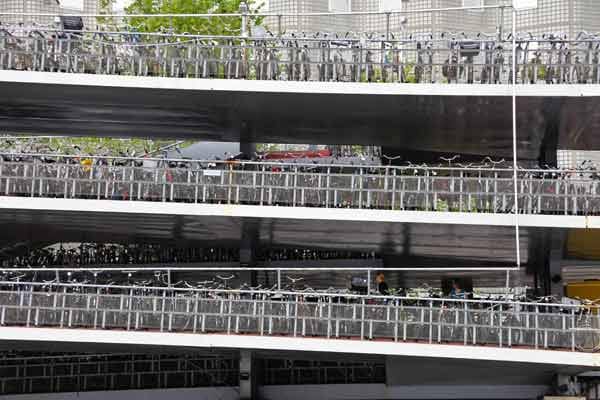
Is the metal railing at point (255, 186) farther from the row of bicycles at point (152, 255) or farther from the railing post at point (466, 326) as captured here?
the row of bicycles at point (152, 255)

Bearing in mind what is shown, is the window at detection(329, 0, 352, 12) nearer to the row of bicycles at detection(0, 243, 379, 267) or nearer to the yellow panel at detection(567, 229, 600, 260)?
the row of bicycles at detection(0, 243, 379, 267)

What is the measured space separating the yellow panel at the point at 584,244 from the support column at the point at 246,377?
7.22m

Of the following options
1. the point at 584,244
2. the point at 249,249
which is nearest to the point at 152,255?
the point at 249,249

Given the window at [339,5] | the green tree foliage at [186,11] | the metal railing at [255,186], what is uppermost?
the window at [339,5]

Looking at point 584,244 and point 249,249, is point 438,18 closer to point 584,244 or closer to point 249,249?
point 249,249

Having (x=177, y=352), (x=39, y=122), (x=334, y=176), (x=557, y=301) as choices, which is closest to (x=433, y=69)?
(x=334, y=176)

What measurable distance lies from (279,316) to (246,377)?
2384 mm

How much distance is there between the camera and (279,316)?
2761 cm

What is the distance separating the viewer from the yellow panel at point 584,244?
29.1 metres

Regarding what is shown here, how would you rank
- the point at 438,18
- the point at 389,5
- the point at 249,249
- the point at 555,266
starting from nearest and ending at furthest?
the point at 555,266 → the point at 249,249 → the point at 438,18 → the point at 389,5

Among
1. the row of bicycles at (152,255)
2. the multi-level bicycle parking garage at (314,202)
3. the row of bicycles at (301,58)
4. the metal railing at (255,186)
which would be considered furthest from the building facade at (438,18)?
the metal railing at (255,186)

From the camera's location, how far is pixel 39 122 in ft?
110

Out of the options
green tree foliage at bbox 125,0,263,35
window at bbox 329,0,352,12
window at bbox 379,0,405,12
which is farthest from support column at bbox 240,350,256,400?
window at bbox 329,0,352,12

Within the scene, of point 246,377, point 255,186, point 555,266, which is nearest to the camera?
point 255,186
